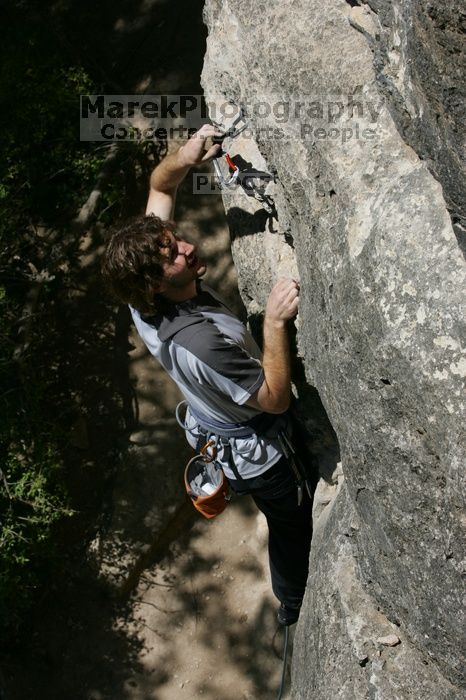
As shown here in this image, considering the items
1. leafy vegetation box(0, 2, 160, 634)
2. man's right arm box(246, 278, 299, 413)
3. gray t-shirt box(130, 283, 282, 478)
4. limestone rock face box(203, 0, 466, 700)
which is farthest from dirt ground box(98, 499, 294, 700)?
man's right arm box(246, 278, 299, 413)

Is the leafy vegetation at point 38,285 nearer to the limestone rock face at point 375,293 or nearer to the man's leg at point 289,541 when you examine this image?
the man's leg at point 289,541

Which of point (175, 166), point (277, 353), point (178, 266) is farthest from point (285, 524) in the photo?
point (175, 166)

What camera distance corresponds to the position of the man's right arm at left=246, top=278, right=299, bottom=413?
3.16 metres

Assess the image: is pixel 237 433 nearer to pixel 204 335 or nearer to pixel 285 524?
pixel 204 335

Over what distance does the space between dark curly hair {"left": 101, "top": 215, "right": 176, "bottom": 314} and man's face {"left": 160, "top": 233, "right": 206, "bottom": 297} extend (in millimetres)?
17

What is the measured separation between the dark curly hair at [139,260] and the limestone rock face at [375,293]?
529mm

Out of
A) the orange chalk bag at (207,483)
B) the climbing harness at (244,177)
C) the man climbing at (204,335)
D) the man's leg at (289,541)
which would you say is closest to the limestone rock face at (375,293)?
the climbing harness at (244,177)

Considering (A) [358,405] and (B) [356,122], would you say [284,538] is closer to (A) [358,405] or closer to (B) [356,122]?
(A) [358,405]

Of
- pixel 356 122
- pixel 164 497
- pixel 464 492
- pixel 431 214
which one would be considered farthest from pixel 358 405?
pixel 164 497

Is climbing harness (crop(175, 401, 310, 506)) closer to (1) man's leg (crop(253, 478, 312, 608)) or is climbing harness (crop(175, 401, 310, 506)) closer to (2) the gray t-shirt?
(2) the gray t-shirt

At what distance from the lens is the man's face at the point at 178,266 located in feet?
10.5

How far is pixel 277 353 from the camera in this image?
10.3ft

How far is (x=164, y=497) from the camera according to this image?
18.1 feet

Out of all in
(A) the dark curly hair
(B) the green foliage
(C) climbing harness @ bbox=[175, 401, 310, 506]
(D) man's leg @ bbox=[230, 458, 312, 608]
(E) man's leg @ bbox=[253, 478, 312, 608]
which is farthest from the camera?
(B) the green foliage
